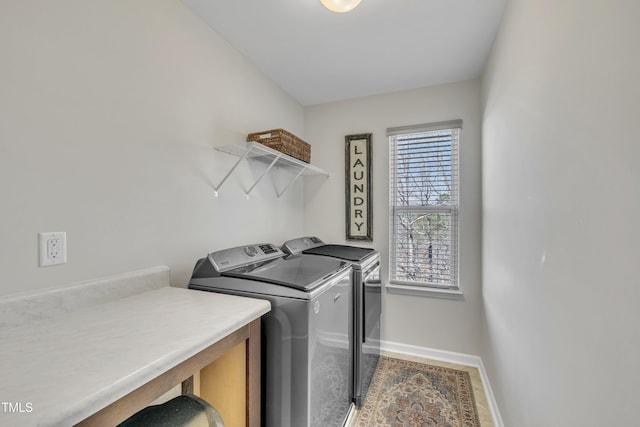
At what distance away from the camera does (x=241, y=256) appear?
5.50 ft

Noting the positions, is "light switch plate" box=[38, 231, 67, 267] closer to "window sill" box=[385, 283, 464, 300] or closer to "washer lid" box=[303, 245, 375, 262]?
"washer lid" box=[303, 245, 375, 262]

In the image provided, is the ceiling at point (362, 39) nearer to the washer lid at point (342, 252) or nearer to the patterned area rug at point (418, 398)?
the washer lid at point (342, 252)

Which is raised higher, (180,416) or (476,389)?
(180,416)

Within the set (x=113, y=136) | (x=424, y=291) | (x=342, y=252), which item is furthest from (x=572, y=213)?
(x=424, y=291)

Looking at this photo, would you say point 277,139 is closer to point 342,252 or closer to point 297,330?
point 342,252

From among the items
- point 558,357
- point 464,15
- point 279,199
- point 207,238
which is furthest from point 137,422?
point 464,15

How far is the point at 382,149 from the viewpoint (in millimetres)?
2684

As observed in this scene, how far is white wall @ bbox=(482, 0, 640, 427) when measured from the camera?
0.59 metres

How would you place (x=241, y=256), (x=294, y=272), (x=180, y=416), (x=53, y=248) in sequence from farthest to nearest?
(x=241, y=256) < (x=294, y=272) < (x=53, y=248) < (x=180, y=416)

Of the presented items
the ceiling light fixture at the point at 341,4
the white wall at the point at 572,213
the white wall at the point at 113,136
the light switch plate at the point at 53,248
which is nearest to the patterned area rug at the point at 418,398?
the white wall at the point at 572,213

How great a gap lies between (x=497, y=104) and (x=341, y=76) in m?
1.22

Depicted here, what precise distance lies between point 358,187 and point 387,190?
0.28m

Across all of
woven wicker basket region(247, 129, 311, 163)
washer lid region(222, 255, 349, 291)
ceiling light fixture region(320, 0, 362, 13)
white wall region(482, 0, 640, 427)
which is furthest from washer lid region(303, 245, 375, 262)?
ceiling light fixture region(320, 0, 362, 13)

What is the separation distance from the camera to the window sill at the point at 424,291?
2428 millimetres
